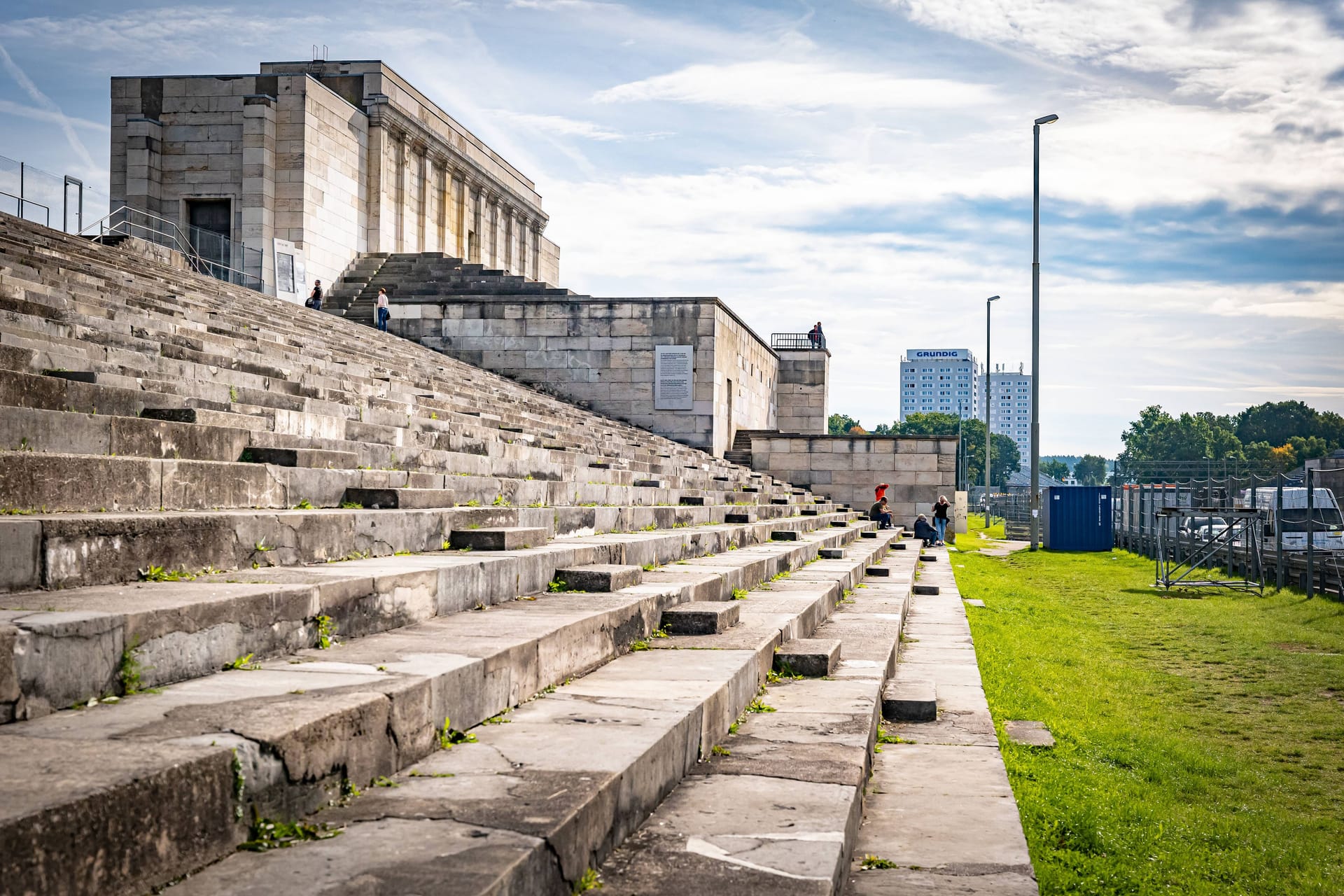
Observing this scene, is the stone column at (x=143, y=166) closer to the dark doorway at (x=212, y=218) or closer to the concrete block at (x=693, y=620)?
the dark doorway at (x=212, y=218)

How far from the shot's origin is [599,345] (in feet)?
85.6

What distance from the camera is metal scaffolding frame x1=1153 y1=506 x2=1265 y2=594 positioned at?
729 inches

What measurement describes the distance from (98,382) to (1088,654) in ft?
31.4

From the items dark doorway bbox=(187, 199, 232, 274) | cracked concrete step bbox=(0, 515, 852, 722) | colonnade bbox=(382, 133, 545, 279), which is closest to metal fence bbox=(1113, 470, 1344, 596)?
cracked concrete step bbox=(0, 515, 852, 722)

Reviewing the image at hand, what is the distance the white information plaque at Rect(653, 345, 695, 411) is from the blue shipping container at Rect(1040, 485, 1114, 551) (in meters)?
11.6

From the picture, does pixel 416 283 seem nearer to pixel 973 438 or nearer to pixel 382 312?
pixel 382 312

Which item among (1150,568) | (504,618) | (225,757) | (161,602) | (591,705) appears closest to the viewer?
(225,757)

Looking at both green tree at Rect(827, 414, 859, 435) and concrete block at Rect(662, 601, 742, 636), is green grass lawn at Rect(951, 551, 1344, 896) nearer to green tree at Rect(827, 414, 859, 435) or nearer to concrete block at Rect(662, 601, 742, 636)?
concrete block at Rect(662, 601, 742, 636)

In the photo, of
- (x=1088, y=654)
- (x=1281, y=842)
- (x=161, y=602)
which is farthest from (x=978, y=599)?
(x=161, y=602)

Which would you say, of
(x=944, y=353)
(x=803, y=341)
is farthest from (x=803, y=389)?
(x=944, y=353)

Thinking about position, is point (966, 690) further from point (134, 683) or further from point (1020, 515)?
point (1020, 515)

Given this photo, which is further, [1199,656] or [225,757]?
[1199,656]

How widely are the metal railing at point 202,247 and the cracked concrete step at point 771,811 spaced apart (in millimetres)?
23574

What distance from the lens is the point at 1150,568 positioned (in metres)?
23.8
